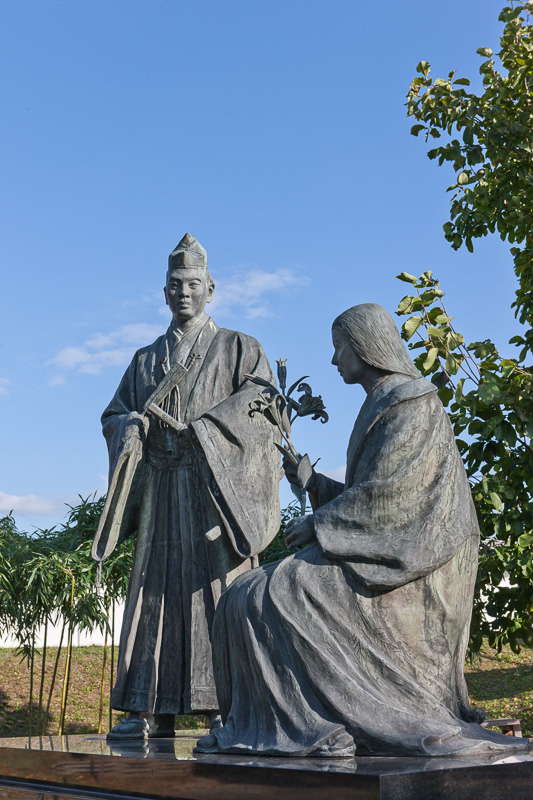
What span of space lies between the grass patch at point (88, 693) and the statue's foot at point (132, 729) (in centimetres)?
715

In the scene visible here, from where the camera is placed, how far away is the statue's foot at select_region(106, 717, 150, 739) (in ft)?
16.1

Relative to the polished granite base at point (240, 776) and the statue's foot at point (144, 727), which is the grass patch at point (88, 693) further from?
the polished granite base at point (240, 776)

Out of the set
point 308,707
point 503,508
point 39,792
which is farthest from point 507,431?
point 39,792

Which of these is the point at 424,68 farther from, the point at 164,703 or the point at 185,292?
the point at 164,703

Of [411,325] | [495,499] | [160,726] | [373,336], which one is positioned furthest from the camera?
[411,325]

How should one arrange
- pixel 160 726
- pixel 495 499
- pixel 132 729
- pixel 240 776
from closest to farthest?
pixel 240 776 → pixel 132 729 → pixel 160 726 → pixel 495 499

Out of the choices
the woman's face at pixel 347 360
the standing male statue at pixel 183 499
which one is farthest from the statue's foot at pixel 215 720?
the woman's face at pixel 347 360

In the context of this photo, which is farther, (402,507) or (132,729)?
(132,729)

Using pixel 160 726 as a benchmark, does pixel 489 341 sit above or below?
above

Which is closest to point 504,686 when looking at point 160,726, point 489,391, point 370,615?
point 489,391

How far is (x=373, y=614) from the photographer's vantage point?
3426mm

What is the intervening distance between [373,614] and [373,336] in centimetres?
111

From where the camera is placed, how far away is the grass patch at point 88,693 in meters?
11.9

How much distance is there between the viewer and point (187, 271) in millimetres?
5652
